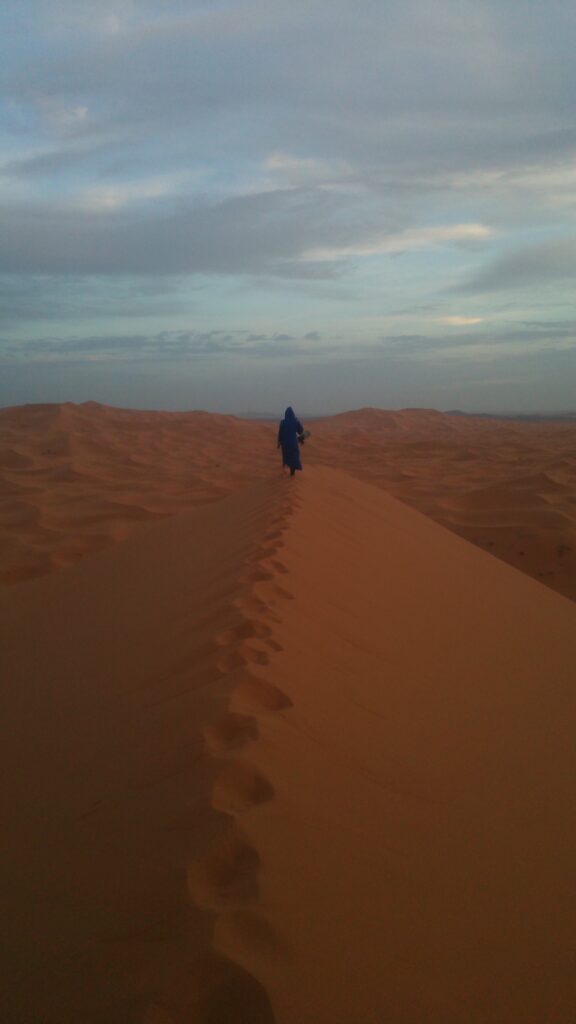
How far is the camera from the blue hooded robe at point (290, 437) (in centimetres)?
740

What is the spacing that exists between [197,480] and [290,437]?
4313 mm

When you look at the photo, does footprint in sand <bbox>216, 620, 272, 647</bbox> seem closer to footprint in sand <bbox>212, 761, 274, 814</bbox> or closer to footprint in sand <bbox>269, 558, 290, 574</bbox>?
footprint in sand <bbox>269, 558, 290, 574</bbox>

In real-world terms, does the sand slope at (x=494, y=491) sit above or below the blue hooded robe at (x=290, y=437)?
below

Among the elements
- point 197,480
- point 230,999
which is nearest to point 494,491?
point 197,480

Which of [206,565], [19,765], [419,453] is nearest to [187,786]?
[19,765]

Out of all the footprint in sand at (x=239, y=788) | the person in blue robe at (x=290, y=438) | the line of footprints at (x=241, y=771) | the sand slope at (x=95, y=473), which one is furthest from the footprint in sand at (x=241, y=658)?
the person in blue robe at (x=290, y=438)

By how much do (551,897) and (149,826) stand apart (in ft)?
3.46

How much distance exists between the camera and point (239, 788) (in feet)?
5.70

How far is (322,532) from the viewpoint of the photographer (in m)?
4.83

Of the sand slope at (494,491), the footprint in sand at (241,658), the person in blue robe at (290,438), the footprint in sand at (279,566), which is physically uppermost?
the person in blue robe at (290,438)

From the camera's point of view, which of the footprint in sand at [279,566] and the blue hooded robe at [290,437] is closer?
the footprint in sand at [279,566]

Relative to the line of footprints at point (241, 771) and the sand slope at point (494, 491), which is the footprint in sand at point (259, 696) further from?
the sand slope at point (494, 491)

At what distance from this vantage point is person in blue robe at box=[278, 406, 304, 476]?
7.40 metres

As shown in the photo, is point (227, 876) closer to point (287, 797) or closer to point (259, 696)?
point (287, 797)
